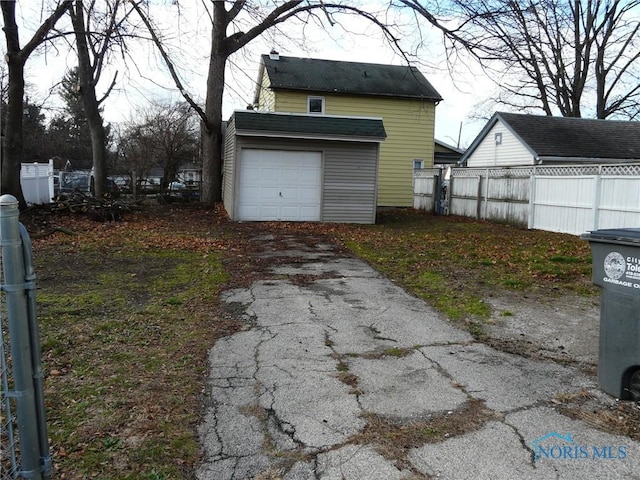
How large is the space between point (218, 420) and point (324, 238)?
9.78 metres

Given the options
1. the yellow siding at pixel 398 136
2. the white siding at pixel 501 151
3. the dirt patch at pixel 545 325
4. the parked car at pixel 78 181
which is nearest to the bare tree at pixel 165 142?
the parked car at pixel 78 181

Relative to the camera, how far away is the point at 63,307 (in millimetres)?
6133

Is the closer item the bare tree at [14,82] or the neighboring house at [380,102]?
the bare tree at [14,82]

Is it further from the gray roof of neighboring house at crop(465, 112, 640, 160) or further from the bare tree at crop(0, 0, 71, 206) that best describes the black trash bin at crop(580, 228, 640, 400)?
the gray roof of neighboring house at crop(465, 112, 640, 160)

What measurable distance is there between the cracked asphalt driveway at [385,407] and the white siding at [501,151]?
18.5 metres

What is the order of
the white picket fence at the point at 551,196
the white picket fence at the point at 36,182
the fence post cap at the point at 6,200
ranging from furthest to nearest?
1. the white picket fence at the point at 36,182
2. the white picket fence at the point at 551,196
3. the fence post cap at the point at 6,200

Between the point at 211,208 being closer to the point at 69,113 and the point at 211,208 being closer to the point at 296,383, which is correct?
the point at 296,383

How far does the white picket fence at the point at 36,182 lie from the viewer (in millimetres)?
19141

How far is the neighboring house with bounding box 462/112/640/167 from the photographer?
2175 cm

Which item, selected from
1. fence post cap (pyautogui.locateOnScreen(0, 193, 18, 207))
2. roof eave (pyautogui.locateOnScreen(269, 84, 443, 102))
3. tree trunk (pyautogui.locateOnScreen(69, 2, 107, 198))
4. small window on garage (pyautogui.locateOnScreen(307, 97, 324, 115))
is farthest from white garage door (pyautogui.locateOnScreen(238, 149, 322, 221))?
fence post cap (pyautogui.locateOnScreen(0, 193, 18, 207))

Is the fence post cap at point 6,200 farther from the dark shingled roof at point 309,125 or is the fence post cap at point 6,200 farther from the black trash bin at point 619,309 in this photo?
the dark shingled roof at point 309,125

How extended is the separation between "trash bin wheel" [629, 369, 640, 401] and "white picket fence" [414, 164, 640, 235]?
1051cm

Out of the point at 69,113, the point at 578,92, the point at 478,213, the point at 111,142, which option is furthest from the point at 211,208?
the point at 69,113

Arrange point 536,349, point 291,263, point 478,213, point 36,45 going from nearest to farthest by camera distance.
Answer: point 536,349 → point 291,263 → point 36,45 → point 478,213
